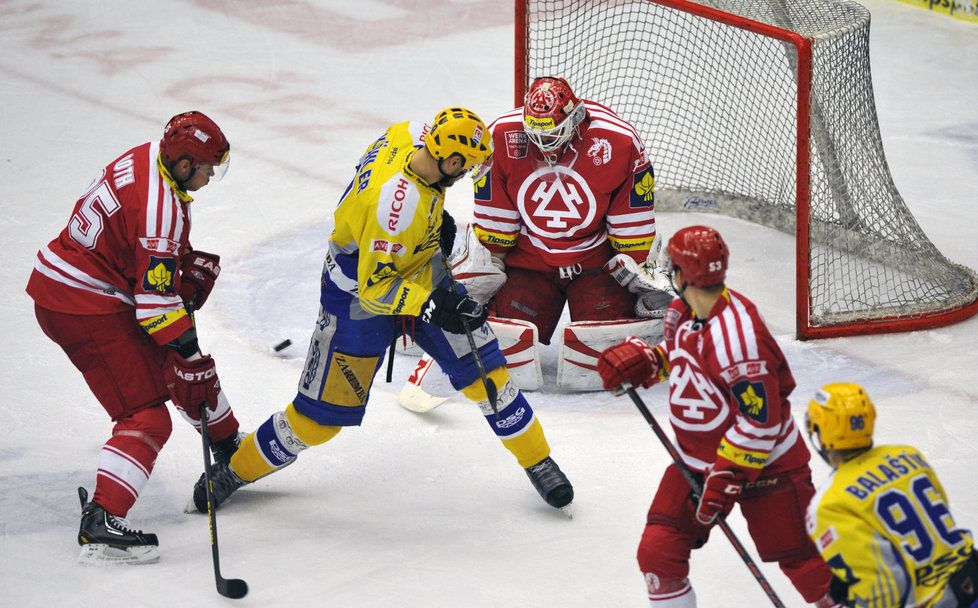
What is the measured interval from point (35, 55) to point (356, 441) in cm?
499

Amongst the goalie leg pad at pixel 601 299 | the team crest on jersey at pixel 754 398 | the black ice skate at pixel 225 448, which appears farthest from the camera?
the goalie leg pad at pixel 601 299

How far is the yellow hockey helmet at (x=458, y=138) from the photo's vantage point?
11.2ft

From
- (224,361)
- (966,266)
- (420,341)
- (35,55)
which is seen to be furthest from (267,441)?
(35,55)

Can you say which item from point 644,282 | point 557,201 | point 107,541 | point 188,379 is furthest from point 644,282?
point 107,541

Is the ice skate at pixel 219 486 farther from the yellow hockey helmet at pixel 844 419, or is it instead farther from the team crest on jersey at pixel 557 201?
the yellow hockey helmet at pixel 844 419

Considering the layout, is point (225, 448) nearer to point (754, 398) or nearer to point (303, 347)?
point (303, 347)

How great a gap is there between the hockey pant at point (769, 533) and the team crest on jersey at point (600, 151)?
177 cm

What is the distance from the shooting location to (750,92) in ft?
19.6

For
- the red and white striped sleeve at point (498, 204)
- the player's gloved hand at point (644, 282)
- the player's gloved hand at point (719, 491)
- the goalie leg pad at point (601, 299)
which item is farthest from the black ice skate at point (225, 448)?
the player's gloved hand at point (719, 491)

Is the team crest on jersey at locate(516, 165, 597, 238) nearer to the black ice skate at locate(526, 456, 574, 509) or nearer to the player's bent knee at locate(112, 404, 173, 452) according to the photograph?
the black ice skate at locate(526, 456, 574, 509)

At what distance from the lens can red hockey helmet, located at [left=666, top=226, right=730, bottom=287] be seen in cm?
270

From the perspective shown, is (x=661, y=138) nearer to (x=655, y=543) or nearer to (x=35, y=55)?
(x=655, y=543)

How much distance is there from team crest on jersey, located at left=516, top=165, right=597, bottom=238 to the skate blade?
71.7 inches

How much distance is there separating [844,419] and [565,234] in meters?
2.27
